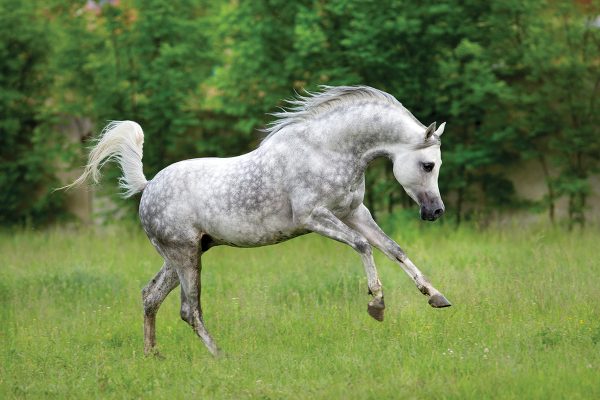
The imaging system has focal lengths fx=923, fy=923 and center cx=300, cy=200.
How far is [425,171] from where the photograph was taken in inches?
300

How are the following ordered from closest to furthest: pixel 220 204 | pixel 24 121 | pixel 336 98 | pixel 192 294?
1. pixel 336 98
2. pixel 220 204
3. pixel 192 294
4. pixel 24 121

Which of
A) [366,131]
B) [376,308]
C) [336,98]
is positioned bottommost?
[376,308]

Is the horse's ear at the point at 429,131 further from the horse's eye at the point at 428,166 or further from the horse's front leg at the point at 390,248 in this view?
the horse's front leg at the point at 390,248

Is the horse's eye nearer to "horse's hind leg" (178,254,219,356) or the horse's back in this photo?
the horse's back

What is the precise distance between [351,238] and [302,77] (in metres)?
8.82

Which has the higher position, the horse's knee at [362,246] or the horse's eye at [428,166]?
the horse's eye at [428,166]

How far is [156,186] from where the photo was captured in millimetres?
8727

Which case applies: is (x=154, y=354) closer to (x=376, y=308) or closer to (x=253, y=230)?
(x=253, y=230)

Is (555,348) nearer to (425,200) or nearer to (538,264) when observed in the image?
(425,200)

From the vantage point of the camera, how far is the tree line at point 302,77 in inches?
587

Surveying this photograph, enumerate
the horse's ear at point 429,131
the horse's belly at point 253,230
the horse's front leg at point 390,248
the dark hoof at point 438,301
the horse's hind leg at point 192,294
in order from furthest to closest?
the horse's hind leg at point 192,294, the horse's belly at point 253,230, the horse's ear at point 429,131, the horse's front leg at point 390,248, the dark hoof at point 438,301

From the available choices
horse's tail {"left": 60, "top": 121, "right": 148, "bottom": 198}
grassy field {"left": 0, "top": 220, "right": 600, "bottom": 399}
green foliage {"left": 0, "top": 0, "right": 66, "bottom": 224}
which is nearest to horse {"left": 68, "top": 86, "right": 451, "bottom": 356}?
horse's tail {"left": 60, "top": 121, "right": 148, "bottom": 198}

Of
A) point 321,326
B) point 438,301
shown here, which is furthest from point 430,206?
point 321,326

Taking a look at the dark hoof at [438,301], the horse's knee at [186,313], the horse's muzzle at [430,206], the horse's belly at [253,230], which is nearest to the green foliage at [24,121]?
the horse's knee at [186,313]
